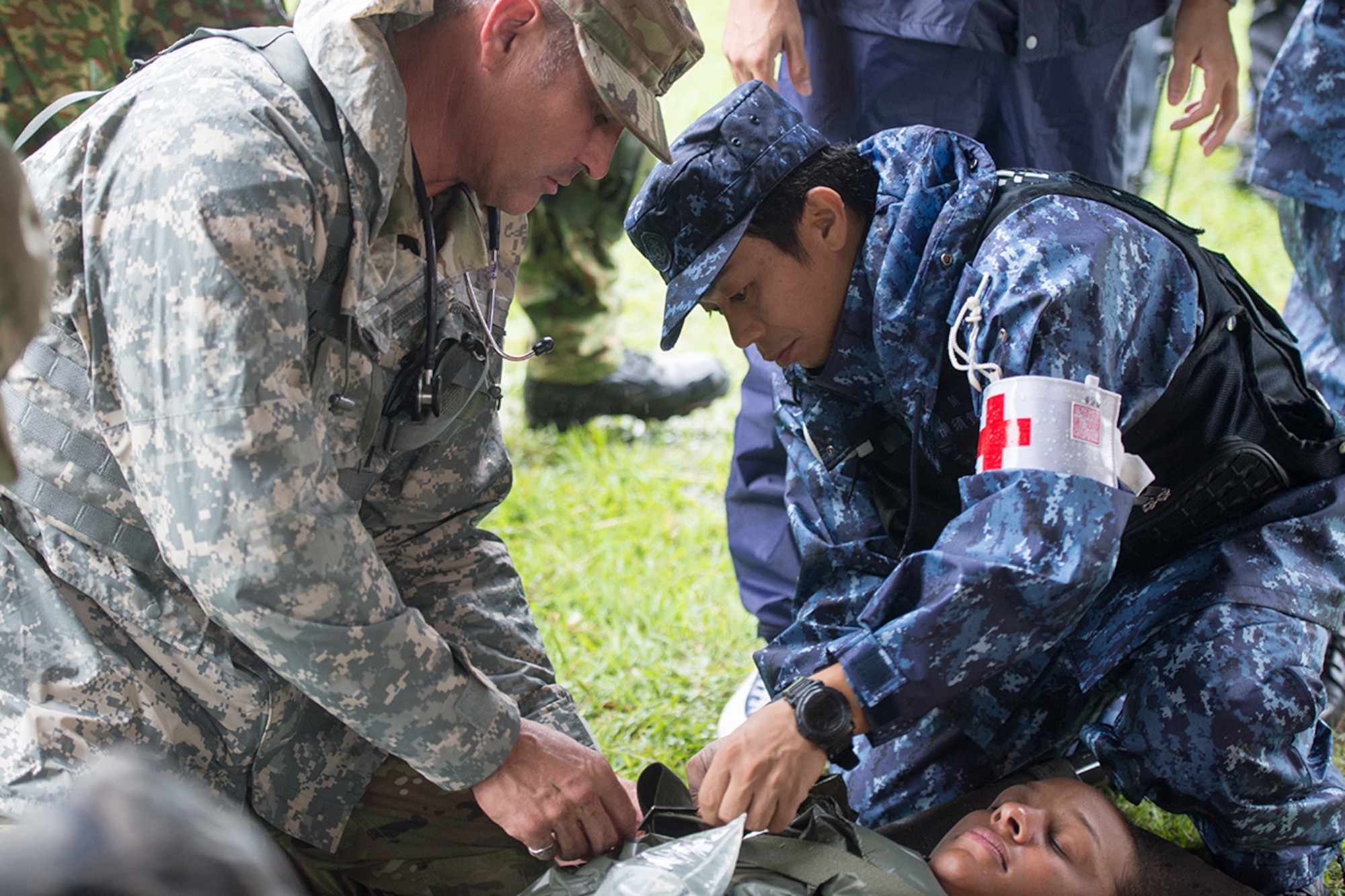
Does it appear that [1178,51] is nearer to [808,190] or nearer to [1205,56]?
[1205,56]

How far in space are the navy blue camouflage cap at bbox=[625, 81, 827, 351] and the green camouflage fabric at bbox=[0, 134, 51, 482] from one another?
68.3 inches

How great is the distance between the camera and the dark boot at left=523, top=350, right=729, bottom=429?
5543 mm

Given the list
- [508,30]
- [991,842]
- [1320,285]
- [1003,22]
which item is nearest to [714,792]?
[991,842]

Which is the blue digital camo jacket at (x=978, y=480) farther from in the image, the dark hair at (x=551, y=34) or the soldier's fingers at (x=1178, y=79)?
the soldier's fingers at (x=1178, y=79)

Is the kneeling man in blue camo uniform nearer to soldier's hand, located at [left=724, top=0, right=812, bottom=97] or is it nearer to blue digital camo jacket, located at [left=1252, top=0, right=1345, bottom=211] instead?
soldier's hand, located at [left=724, top=0, right=812, bottom=97]

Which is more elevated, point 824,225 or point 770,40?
point 770,40

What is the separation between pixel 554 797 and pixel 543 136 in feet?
3.78

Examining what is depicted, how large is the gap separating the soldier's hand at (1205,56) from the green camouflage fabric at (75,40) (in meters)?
2.66

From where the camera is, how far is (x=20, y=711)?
1979 mm

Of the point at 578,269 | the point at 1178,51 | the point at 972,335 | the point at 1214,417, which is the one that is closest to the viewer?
the point at 972,335

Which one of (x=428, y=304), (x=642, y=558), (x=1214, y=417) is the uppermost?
(x=428, y=304)

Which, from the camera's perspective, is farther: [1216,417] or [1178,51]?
[1178,51]

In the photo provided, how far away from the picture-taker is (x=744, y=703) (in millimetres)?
3383

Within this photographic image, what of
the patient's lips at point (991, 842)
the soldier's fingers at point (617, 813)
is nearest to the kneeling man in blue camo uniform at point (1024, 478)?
the soldier's fingers at point (617, 813)
